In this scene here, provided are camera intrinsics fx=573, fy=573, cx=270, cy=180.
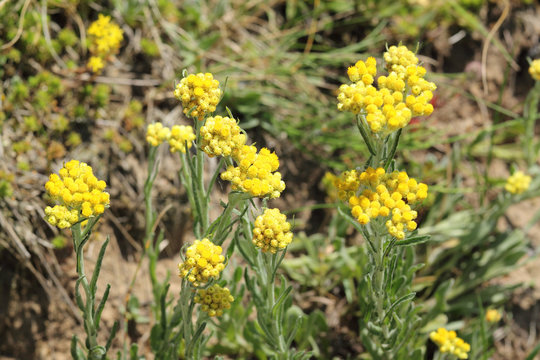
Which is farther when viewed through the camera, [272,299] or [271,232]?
[272,299]

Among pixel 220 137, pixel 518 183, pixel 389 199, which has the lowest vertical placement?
pixel 518 183

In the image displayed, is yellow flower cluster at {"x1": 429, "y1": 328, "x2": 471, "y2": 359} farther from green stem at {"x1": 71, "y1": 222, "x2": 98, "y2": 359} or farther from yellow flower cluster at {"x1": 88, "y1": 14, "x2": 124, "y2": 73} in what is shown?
yellow flower cluster at {"x1": 88, "y1": 14, "x2": 124, "y2": 73}

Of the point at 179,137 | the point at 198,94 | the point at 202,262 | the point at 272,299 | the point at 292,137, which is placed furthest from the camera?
the point at 292,137

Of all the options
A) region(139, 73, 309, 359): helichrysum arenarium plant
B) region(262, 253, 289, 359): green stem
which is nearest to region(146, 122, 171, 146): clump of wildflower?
region(139, 73, 309, 359): helichrysum arenarium plant

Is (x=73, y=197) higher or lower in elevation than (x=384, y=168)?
higher

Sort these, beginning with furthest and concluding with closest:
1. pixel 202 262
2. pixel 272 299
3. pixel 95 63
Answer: pixel 95 63 < pixel 272 299 < pixel 202 262

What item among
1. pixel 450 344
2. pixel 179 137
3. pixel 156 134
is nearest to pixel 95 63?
pixel 156 134

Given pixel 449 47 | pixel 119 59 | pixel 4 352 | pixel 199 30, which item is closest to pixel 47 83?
pixel 119 59

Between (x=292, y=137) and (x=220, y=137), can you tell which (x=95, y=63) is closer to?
(x=292, y=137)
